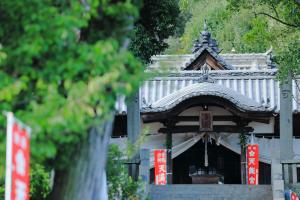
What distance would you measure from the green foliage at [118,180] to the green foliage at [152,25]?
4087 millimetres

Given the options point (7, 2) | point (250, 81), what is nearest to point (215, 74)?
point (250, 81)

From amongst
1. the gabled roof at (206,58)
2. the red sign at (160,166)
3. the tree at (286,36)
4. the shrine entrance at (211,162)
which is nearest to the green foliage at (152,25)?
the tree at (286,36)

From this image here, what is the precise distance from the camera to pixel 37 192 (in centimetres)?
956

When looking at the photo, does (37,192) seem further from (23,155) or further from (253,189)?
(253,189)

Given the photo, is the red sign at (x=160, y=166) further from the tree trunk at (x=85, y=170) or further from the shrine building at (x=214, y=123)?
the tree trunk at (x=85, y=170)

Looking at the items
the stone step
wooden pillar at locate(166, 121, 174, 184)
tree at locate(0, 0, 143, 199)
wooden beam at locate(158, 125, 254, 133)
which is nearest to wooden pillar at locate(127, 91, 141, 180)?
the stone step

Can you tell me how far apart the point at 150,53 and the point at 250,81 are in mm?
13293

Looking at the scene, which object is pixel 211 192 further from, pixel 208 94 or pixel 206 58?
pixel 206 58

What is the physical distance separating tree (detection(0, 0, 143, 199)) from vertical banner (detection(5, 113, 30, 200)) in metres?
0.20

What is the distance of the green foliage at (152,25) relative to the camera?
1577 cm

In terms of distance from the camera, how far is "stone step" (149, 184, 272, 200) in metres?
17.9

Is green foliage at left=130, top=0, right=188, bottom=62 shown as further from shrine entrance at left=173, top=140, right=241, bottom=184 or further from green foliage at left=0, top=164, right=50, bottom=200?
shrine entrance at left=173, top=140, right=241, bottom=184

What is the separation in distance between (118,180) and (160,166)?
448 inches

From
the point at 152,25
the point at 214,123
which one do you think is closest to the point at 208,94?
the point at 214,123
